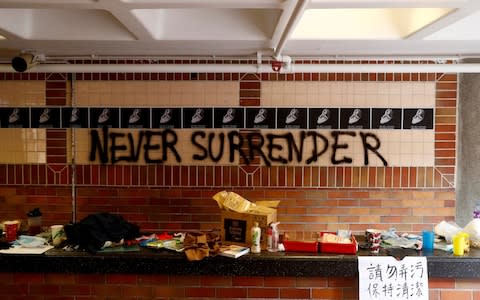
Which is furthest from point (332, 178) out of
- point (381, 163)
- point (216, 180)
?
point (216, 180)

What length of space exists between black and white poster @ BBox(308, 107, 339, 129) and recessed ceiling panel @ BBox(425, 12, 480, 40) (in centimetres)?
133

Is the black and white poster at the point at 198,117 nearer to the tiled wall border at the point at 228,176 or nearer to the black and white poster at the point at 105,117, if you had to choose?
the tiled wall border at the point at 228,176

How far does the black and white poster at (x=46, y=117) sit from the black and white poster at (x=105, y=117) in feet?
1.13

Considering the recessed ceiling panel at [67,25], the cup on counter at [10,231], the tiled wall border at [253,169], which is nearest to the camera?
the recessed ceiling panel at [67,25]

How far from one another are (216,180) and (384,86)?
1.86 meters

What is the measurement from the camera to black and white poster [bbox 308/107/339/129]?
13.4 ft

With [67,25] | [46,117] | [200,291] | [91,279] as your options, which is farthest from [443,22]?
[46,117]

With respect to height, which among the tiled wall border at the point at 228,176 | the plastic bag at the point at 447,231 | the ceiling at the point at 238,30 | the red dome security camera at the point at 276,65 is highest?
the ceiling at the point at 238,30

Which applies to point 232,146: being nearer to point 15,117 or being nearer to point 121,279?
point 121,279

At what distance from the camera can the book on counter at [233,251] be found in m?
2.55

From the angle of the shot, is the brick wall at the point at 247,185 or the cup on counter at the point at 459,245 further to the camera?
the brick wall at the point at 247,185

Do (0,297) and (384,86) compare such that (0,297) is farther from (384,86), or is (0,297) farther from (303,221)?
(384,86)

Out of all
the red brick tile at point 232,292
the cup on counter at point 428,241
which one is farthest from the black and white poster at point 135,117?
the cup on counter at point 428,241

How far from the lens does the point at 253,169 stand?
415cm
